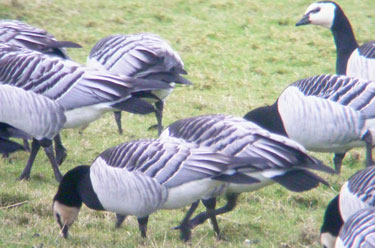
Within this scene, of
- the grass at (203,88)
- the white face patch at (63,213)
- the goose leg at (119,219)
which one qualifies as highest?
the white face patch at (63,213)

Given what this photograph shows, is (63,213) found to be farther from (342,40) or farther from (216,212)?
(342,40)

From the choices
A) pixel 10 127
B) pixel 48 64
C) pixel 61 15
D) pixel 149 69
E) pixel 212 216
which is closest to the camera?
pixel 212 216

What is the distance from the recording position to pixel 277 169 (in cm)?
489

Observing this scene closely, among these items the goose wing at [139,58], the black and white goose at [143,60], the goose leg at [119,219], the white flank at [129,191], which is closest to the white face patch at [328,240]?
the white flank at [129,191]

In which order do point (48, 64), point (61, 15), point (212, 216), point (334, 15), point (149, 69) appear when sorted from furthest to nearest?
1. point (61, 15)
2. point (334, 15)
3. point (149, 69)
4. point (48, 64)
5. point (212, 216)

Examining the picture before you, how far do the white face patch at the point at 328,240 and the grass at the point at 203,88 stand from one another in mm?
401

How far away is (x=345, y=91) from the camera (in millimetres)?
6730

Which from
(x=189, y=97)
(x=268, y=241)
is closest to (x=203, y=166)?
(x=268, y=241)

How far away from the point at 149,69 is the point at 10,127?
2.24 meters

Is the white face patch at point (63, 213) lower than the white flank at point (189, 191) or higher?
lower

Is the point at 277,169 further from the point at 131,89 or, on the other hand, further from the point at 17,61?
the point at 17,61

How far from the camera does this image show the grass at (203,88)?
17.7 feet

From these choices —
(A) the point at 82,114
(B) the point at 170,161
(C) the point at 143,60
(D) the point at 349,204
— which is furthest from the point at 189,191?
(C) the point at 143,60

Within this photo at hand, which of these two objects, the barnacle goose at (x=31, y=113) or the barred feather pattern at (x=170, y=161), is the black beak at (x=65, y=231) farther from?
the barnacle goose at (x=31, y=113)
